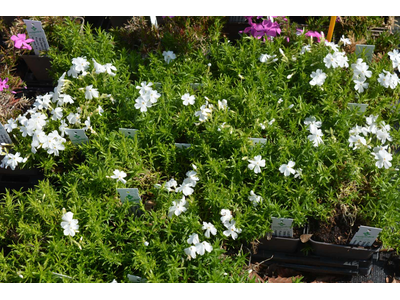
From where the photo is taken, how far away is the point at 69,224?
283 cm

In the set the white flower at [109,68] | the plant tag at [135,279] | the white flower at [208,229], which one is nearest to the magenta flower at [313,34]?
the white flower at [109,68]

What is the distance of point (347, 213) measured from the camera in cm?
304

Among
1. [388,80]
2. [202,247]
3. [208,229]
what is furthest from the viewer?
[388,80]

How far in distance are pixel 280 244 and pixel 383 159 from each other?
94 centimetres

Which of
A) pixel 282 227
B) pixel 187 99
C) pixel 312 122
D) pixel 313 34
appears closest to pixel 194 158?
pixel 187 99

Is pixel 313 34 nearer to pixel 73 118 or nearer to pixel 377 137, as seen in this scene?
pixel 377 137

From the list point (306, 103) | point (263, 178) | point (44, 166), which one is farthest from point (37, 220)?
point (306, 103)

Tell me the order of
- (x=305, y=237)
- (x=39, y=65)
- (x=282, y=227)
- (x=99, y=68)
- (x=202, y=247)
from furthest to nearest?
(x=39, y=65), (x=99, y=68), (x=305, y=237), (x=282, y=227), (x=202, y=247)

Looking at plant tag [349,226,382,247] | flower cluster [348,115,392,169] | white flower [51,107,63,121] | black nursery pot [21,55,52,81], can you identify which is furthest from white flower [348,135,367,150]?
black nursery pot [21,55,52,81]

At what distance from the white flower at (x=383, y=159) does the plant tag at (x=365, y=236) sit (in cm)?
46

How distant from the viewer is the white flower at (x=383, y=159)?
2.97 meters

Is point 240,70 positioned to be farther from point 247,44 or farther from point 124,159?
point 124,159

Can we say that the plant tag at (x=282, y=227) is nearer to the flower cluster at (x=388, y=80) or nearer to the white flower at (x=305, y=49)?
the flower cluster at (x=388, y=80)

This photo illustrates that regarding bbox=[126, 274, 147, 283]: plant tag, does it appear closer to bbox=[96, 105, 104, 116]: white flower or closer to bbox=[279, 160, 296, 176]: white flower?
bbox=[279, 160, 296, 176]: white flower
